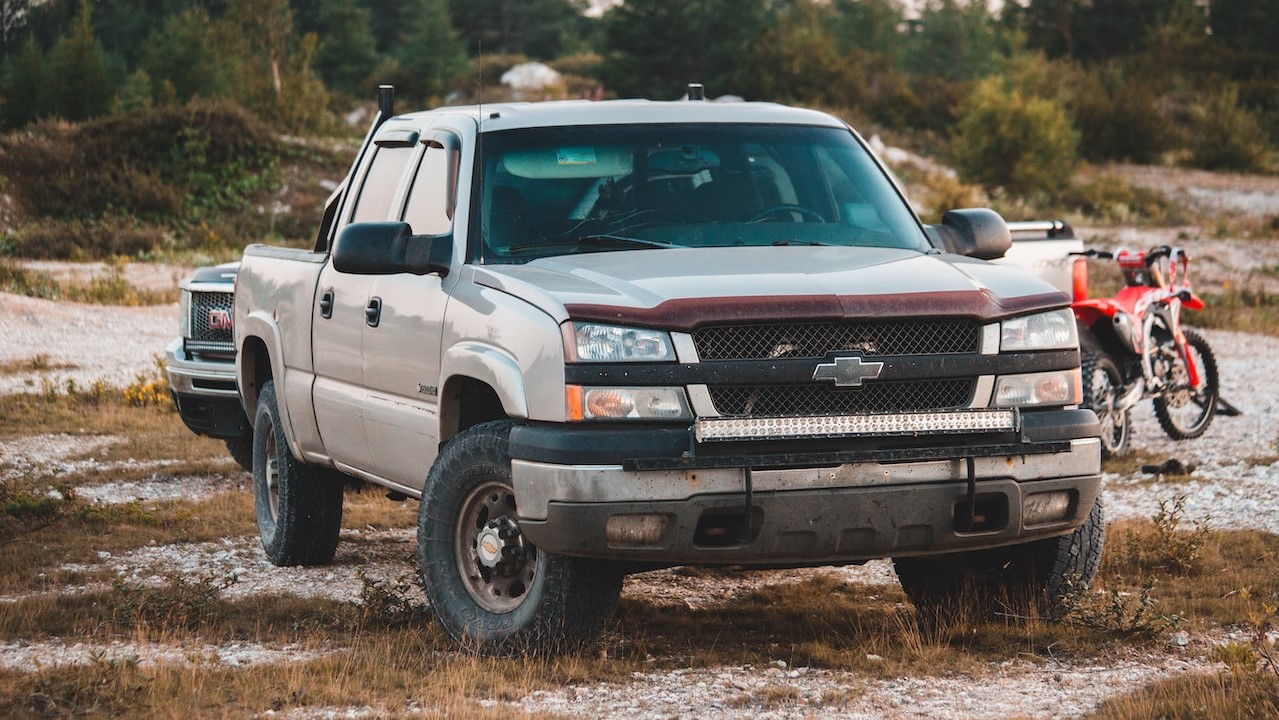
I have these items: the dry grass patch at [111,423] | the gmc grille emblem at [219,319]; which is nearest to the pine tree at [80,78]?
the dry grass patch at [111,423]

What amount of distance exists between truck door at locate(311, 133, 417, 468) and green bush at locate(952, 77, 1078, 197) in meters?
31.1

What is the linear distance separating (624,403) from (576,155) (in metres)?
1.58

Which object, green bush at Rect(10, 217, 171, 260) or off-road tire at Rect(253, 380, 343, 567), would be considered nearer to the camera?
off-road tire at Rect(253, 380, 343, 567)

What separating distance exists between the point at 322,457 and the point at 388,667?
203 centimetres

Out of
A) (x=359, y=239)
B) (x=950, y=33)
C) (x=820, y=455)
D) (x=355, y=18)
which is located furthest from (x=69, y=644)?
(x=950, y=33)

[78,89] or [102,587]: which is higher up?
[78,89]

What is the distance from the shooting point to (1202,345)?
491 inches

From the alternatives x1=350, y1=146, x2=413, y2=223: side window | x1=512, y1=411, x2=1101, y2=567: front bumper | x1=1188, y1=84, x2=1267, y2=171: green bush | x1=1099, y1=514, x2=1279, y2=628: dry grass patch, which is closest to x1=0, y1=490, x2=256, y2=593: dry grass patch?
x1=350, y1=146, x2=413, y2=223: side window

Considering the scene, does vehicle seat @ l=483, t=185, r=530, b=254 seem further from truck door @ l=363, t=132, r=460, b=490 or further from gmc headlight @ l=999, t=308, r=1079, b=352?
gmc headlight @ l=999, t=308, r=1079, b=352

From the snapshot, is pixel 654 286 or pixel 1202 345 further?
pixel 1202 345

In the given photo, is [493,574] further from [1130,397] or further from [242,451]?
[1130,397]

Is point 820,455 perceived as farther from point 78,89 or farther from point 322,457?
point 78,89

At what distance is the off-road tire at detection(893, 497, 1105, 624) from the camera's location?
6.18m

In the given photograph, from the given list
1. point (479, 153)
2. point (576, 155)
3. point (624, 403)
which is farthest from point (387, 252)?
point (624, 403)
